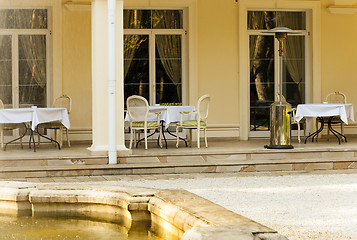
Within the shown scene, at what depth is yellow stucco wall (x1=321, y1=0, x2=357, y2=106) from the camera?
11734mm

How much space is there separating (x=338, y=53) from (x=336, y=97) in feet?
3.51

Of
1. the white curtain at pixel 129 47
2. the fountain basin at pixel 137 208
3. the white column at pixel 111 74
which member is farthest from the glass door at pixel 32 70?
the fountain basin at pixel 137 208

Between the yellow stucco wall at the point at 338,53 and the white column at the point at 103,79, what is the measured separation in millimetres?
4767

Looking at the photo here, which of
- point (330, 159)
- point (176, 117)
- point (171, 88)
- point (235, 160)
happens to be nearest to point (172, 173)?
point (235, 160)

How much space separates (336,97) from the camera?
11266 mm

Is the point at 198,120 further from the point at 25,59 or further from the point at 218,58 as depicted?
the point at 25,59

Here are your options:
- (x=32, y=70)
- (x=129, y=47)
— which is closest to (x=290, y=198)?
(x=129, y=47)

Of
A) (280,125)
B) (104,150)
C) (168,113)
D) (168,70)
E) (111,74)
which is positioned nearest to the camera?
(111,74)

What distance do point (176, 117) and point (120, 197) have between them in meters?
5.70

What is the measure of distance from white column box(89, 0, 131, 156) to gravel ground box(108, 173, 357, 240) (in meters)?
1.33

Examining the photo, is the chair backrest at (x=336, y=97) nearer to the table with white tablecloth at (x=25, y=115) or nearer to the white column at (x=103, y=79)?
the white column at (x=103, y=79)

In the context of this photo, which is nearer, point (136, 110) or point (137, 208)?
point (137, 208)

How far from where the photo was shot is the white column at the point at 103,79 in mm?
8719

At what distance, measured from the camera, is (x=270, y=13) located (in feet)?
38.2
